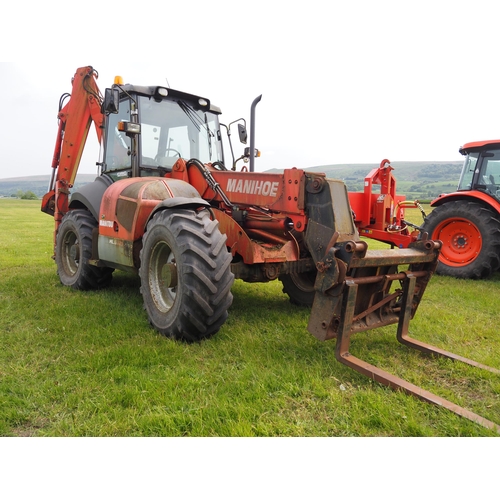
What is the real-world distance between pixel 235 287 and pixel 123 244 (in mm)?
2088

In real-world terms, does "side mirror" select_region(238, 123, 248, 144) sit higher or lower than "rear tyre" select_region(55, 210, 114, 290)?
higher

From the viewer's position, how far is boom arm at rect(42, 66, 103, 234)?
7.08 metres

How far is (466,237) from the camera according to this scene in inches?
331

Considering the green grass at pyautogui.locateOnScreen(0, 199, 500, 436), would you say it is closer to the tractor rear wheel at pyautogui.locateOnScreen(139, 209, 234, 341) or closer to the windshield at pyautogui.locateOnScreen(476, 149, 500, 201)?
the tractor rear wheel at pyautogui.locateOnScreen(139, 209, 234, 341)

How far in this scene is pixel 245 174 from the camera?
193 inches

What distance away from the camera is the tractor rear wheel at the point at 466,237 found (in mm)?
7867

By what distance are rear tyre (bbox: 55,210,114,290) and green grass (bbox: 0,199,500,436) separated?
0.79m

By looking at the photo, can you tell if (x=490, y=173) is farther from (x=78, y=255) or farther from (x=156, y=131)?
(x=78, y=255)

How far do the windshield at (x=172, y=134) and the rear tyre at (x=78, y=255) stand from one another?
141cm

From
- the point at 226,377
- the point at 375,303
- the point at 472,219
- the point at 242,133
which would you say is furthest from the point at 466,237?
the point at 226,377

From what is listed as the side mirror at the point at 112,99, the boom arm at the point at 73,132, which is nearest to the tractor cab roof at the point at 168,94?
the side mirror at the point at 112,99

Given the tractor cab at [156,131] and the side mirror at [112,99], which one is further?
the tractor cab at [156,131]

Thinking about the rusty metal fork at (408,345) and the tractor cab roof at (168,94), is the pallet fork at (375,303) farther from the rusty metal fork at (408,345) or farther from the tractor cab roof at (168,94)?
the tractor cab roof at (168,94)

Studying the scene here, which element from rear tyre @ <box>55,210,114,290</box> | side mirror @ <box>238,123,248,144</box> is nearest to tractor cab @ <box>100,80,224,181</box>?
side mirror @ <box>238,123,248,144</box>
